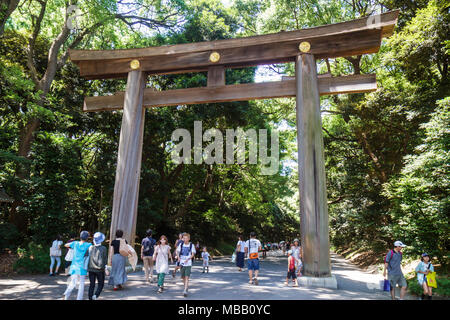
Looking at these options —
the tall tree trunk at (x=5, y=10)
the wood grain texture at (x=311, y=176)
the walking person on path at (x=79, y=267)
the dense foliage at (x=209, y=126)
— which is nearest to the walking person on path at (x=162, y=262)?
the walking person on path at (x=79, y=267)

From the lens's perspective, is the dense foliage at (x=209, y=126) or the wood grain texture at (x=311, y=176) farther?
the dense foliage at (x=209, y=126)

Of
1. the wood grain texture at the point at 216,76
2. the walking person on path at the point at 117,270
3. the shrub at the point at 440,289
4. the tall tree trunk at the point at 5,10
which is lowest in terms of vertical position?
the shrub at the point at 440,289

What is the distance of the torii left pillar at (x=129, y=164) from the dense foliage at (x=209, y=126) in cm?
384

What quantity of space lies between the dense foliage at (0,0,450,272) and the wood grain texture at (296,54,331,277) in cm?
529

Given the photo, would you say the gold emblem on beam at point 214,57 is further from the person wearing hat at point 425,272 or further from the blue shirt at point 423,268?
the blue shirt at point 423,268

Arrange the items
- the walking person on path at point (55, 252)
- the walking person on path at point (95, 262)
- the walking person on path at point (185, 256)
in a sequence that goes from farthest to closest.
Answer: the walking person on path at point (55, 252)
the walking person on path at point (185, 256)
the walking person on path at point (95, 262)

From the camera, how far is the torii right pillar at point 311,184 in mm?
6785

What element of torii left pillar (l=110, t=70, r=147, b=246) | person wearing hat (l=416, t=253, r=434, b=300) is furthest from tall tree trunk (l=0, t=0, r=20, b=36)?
person wearing hat (l=416, t=253, r=434, b=300)

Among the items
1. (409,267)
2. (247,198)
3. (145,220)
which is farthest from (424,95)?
(145,220)

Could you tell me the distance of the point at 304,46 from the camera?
805cm

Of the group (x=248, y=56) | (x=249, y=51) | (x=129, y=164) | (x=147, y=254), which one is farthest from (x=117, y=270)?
(x=249, y=51)

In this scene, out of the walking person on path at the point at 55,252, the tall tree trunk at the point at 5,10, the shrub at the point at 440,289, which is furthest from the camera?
the walking person on path at the point at 55,252

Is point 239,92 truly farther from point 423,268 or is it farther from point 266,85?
point 423,268

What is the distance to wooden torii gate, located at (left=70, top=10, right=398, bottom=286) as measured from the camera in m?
7.18
